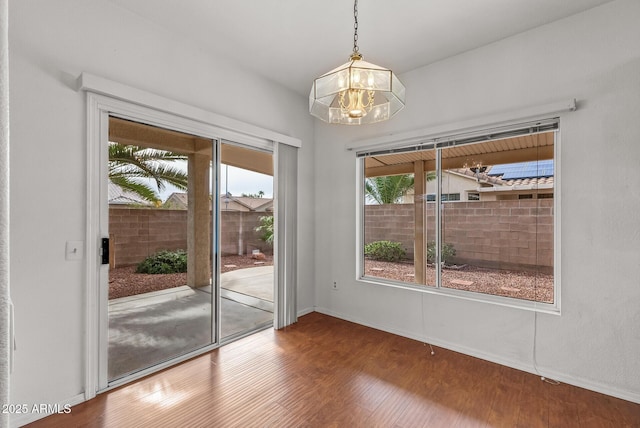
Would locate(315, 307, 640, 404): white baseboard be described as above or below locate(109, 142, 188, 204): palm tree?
below

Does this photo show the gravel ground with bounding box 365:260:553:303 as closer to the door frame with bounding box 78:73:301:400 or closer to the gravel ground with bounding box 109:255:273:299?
the gravel ground with bounding box 109:255:273:299

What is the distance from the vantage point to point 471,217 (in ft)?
9.64

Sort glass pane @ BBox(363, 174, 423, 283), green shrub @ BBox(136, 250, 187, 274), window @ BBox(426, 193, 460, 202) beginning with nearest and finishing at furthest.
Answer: green shrub @ BBox(136, 250, 187, 274)
window @ BBox(426, 193, 460, 202)
glass pane @ BBox(363, 174, 423, 283)

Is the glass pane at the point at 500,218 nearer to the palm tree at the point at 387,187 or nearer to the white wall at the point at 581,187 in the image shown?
the white wall at the point at 581,187

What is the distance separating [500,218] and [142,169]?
10.6 feet

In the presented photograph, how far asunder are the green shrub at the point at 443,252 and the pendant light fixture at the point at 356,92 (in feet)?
5.43

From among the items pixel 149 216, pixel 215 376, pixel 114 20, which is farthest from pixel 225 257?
pixel 114 20

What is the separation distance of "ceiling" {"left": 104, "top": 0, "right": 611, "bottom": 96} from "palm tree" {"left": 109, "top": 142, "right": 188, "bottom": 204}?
1074 mm

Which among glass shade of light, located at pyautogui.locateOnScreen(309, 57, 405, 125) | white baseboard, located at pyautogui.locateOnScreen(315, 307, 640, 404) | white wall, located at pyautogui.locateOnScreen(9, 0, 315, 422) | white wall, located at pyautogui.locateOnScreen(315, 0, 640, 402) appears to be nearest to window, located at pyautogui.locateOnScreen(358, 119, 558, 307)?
white wall, located at pyautogui.locateOnScreen(315, 0, 640, 402)

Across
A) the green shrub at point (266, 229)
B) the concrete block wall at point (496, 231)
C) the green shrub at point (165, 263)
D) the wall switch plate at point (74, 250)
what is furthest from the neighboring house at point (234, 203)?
the concrete block wall at point (496, 231)

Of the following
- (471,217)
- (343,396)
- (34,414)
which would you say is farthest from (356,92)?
(34,414)

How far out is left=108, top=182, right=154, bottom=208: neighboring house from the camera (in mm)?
2260

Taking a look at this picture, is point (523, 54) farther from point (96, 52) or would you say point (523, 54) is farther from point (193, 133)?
point (96, 52)

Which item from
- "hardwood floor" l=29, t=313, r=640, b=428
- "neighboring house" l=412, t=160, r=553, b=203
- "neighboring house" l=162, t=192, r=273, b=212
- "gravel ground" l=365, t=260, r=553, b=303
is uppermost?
"neighboring house" l=412, t=160, r=553, b=203
